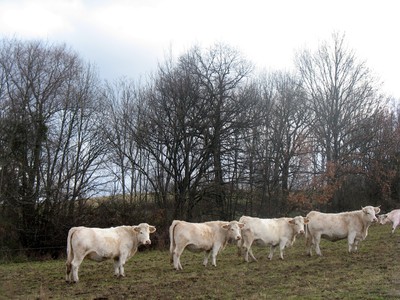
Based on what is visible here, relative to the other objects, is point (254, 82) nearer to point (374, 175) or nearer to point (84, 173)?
point (374, 175)

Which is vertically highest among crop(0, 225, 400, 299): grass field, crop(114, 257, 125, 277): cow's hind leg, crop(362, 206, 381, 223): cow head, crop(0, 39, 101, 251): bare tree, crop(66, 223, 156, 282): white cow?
crop(0, 39, 101, 251): bare tree

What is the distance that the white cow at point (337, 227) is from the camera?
52.8ft

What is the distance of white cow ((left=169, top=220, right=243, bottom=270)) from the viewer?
46.7 feet

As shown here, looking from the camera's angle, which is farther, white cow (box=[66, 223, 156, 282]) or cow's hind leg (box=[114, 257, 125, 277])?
cow's hind leg (box=[114, 257, 125, 277])

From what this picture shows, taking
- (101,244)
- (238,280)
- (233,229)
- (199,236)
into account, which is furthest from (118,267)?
(233,229)

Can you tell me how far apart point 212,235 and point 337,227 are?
4.23 meters

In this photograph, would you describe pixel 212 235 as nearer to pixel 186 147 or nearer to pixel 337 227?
pixel 337 227

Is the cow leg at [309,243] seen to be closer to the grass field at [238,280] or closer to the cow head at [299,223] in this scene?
the grass field at [238,280]

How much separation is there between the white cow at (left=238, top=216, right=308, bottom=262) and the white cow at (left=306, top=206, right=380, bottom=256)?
0.34 m

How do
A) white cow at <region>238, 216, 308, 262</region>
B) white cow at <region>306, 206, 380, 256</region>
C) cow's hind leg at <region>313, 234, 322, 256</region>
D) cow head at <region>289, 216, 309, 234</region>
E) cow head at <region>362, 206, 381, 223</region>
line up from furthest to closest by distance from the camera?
1. cow head at <region>362, 206, 381, 223</region>
2. cow head at <region>289, 216, 309, 234</region>
3. white cow at <region>306, 206, 380, 256</region>
4. cow's hind leg at <region>313, 234, 322, 256</region>
5. white cow at <region>238, 216, 308, 262</region>

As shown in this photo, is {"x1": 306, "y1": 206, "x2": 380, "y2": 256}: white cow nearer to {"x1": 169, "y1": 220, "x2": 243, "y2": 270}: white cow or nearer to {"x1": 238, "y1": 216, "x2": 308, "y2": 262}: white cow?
{"x1": 238, "y1": 216, "x2": 308, "y2": 262}: white cow

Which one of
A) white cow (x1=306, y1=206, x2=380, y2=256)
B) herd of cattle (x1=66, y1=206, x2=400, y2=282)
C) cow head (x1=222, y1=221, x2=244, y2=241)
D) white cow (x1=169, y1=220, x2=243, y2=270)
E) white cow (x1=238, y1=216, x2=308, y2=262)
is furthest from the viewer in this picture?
white cow (x1=306, y1=206, x2=380, y2=256)

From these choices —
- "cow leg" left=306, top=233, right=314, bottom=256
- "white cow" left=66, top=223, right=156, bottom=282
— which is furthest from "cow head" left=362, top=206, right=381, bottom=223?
"white cow" left=66, top=223, right=156, bottom=282

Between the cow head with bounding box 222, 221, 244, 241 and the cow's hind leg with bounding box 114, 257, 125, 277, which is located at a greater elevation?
the cow head with bounding box 222, 221, 244, 241
